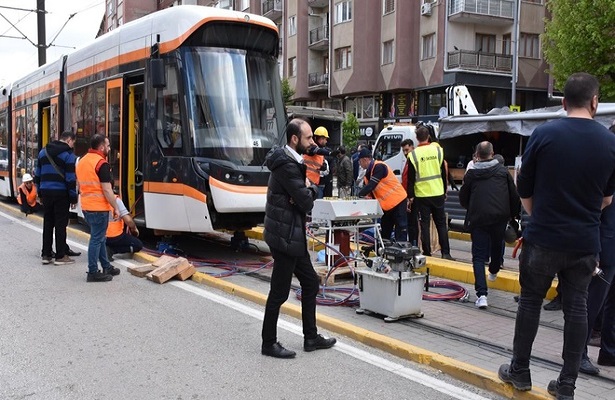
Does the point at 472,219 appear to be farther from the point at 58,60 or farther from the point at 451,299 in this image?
the point at 58,60

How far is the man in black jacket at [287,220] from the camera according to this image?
A: 5062 millimetres

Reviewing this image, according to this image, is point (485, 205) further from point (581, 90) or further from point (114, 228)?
point (114, 228)

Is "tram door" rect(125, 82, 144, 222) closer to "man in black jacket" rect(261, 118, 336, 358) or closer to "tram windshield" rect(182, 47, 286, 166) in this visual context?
"tram windshield" rect(182, 47, 286, 166)

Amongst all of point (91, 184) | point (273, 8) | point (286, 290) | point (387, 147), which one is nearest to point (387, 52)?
point (273, 8)

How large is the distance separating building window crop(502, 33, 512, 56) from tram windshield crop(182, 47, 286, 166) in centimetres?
2840

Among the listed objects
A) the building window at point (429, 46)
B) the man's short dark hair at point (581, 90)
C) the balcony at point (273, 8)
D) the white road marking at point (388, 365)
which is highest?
the balcony at point (273, 8)

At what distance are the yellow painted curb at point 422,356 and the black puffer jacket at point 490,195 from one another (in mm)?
1994

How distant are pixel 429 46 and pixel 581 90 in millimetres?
31677

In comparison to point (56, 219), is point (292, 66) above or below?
above

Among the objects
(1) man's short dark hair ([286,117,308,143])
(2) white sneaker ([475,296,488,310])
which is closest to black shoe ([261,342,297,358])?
(1) man's short dark hair ([286,117,308,143])

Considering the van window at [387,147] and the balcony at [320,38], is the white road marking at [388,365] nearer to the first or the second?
the van window at [387,147]

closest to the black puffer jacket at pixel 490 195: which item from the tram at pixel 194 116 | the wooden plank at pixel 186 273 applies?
the tram at pixel 194 116

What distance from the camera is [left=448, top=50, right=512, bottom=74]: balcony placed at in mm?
32772

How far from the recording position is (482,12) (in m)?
33.2
